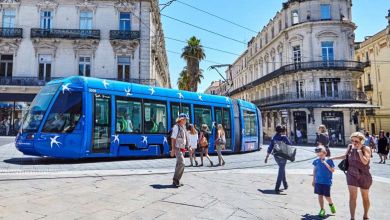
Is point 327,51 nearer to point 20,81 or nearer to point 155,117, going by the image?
point 155,117

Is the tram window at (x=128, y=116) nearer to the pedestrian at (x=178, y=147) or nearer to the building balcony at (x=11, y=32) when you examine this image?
the pedestrian at (x=178, y=147)

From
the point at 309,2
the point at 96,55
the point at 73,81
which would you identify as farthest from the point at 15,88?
the point at 309,2

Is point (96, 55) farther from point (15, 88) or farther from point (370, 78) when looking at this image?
point (370, 78)

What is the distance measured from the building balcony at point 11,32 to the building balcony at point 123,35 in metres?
7.85

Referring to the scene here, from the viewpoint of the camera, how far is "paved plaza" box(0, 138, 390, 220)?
14.9 feet

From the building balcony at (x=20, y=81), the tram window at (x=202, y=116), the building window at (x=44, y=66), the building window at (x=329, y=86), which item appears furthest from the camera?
the building window at (x=329, y=86)

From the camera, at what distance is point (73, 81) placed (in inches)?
390

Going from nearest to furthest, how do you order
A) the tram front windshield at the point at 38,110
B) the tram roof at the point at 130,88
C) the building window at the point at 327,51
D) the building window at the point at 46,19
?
1. the tram front windshield at the point at 38,110
2. the tram roof at the point at 130,88
3. the building window at the point at 46,19
4. the building window at the point at 327,51

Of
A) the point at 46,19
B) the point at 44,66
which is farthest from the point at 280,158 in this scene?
the point at 46,19

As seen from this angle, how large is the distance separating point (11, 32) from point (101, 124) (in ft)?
69.5

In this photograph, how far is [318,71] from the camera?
3092cm

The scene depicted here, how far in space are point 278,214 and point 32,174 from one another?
603 cm

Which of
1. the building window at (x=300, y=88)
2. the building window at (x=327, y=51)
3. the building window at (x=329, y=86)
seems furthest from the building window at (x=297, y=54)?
the building window at (x=329, y=86)

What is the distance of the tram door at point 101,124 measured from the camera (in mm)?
9969
